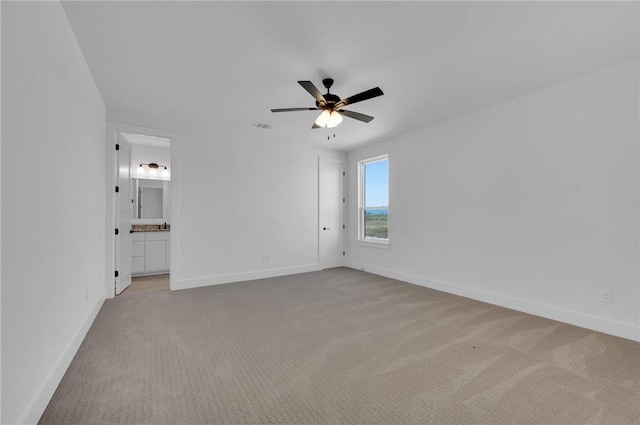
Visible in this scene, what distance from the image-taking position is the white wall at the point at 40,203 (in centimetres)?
137

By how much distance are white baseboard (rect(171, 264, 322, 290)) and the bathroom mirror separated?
7.98 ft

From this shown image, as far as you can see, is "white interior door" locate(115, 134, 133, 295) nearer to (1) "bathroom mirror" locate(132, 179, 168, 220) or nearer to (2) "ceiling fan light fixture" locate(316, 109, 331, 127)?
(1) "bathroom mirror" locate(132, 179, 168, 220)

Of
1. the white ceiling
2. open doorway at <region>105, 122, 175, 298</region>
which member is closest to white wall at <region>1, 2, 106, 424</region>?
the white ceiling

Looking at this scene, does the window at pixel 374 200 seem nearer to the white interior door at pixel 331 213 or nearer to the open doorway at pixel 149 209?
the white interior door at pixel 331 213

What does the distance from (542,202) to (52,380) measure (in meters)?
4.70

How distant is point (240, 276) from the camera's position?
500 centimetres

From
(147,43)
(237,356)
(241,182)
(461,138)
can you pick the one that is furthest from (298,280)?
(147,43)

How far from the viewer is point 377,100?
355 centimetres

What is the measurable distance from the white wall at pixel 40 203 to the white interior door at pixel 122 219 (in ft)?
5.08

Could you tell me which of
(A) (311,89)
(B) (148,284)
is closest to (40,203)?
(A) (311,89)

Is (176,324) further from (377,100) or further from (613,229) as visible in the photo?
(613,229)

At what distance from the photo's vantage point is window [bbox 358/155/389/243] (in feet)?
18.4

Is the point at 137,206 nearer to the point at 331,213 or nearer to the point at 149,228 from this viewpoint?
the point at 149,228

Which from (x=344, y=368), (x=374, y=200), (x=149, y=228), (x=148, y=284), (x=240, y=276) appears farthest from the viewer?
(x=374, y=200)
